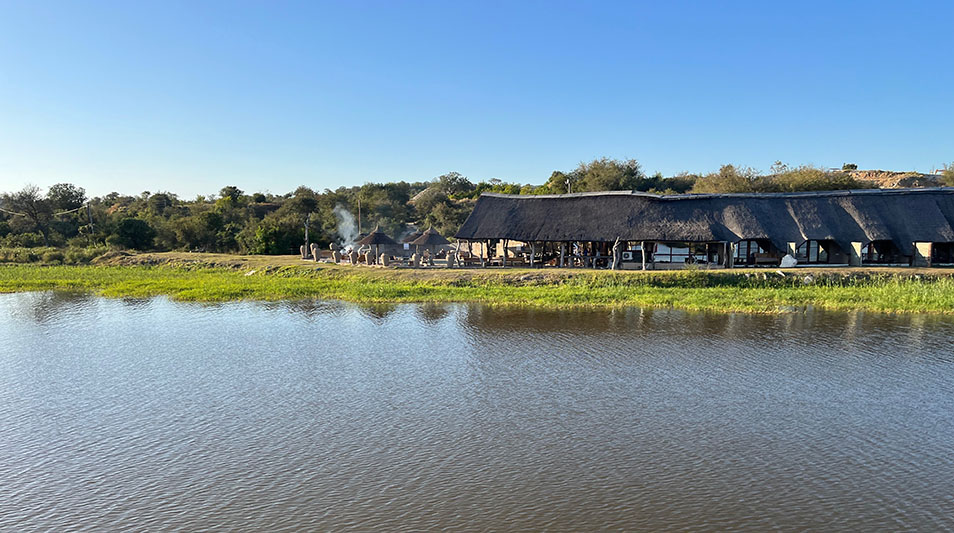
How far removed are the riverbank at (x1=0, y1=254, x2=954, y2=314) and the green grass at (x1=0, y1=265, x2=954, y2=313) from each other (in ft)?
0.12

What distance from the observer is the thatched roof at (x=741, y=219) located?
96.6 ft

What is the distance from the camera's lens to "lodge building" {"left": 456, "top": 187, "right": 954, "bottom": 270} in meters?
29.4

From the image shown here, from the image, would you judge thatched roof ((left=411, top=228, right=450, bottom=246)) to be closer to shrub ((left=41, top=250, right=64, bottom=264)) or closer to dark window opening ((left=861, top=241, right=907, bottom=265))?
dark window opening ((left=861, top=241, right=907, bottom=265))

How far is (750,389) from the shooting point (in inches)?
513

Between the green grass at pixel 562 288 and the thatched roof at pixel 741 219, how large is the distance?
3.33 metres

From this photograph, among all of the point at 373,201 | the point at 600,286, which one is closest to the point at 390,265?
the point at 600,286

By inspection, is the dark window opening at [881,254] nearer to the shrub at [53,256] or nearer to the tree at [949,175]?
the tree at [949,175]

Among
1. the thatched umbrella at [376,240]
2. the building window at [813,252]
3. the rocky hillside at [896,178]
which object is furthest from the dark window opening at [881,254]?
the rocky hillside at [896,178]

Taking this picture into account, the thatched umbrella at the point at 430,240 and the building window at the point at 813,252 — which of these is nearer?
the building window at the point at 813,252

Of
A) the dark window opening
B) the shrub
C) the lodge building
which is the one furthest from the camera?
the shrub

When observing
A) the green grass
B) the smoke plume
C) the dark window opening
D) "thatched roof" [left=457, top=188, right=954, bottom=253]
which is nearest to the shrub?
the green grass

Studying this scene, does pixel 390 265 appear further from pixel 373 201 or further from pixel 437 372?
pixel 373 201

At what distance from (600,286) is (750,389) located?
43.7ft

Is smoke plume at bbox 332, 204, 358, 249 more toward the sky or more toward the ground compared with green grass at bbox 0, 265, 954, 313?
more toward the sky
